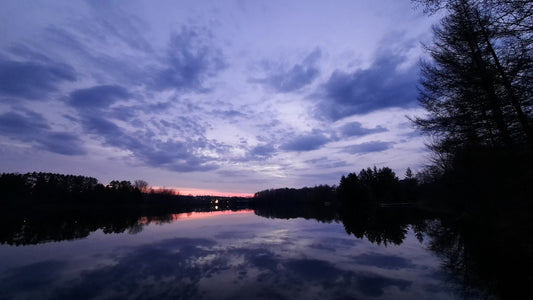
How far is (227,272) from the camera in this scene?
880 cm

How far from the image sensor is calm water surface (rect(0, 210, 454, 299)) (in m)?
6.76

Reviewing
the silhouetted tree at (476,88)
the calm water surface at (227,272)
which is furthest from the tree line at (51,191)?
the silhouetted tree at (476,88)

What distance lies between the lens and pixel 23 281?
824cm

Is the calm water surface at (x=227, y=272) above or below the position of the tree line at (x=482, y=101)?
below

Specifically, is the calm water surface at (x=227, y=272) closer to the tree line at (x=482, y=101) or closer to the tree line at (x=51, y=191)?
the tree line at (x=482, y=101)

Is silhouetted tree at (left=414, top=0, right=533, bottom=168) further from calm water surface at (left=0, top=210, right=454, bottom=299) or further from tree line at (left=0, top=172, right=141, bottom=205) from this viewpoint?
tree line at (left=0, top=172, right=141, bottom=205)

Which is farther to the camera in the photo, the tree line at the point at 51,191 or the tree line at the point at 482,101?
the tree line at the point at 51,191

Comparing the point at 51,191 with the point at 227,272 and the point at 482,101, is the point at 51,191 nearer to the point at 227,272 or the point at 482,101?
the point at 227,272

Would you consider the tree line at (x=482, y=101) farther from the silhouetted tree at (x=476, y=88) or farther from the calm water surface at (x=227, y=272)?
the calm water surface at (x=227, y=272)

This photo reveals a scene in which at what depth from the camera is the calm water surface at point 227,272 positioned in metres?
6.76

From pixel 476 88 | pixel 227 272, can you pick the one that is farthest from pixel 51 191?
pixel 476 88

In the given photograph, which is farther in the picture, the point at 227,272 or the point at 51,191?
the point at 51,191

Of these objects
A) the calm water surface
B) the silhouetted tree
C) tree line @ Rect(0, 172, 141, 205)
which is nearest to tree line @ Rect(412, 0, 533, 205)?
the silhouetted tree

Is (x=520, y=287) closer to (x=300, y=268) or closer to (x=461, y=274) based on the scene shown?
(x=461, y=274)
